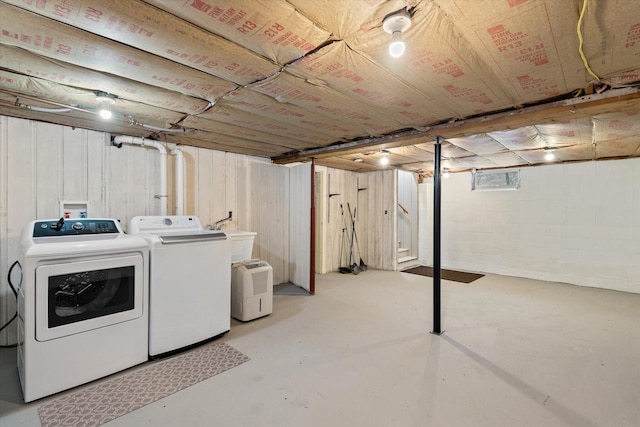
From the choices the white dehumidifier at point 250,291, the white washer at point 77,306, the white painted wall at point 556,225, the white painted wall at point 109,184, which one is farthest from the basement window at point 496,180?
the white washer at point 77,306

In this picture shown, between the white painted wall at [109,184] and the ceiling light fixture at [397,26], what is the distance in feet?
10.4

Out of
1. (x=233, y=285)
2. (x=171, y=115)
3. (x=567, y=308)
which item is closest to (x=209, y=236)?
(x=233, y=285)

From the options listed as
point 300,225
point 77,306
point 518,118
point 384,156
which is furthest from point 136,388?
point 384,156

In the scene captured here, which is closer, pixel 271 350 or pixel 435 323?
pixel 271 350

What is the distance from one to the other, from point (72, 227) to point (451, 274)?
5.68 metres

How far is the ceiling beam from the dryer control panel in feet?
8.78

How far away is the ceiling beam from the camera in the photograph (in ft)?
6.98

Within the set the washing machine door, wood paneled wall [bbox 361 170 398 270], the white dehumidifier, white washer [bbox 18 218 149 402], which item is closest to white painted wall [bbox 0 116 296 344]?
white washer [bbox 18 218 149 402]

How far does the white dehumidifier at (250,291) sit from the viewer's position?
3.33 meters

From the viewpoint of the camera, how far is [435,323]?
10.1ft

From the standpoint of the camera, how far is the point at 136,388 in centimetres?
212

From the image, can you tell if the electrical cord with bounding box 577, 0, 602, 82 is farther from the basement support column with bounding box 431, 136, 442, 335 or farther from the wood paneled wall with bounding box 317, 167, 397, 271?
the wood paneled wall with bounding box 317, 167, 397, 271

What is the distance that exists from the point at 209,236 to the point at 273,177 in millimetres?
2194

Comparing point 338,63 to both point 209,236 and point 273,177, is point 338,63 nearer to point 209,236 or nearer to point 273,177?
point 209,236
